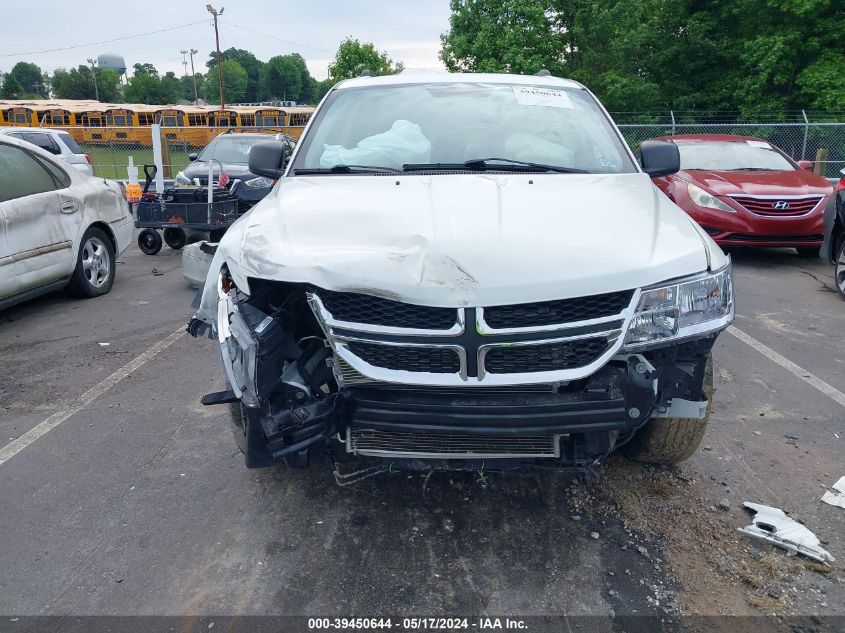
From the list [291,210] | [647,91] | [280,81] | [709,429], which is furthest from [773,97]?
[280,81]

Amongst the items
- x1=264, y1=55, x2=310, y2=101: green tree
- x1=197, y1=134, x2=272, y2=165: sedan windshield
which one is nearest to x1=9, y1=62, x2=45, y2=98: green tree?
x1=264, y1=55, x2=310, y2=101: green tree

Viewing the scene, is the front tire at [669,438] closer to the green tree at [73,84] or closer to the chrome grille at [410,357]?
the chrome grille at [410,357]

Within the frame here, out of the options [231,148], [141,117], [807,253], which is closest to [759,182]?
[807,253]

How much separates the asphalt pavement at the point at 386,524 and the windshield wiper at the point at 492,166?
5.02ft

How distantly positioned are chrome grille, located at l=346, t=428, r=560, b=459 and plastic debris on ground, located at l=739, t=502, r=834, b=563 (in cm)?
104

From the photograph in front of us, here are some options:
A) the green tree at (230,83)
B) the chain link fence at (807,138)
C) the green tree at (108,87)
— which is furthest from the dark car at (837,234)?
the green tree at (230,83)

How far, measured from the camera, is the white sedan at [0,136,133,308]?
6.16 meters

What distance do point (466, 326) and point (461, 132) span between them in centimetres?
179

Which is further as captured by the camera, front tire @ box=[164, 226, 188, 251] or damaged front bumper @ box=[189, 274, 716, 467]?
front tire @ box=[164, 226, 188, 251]

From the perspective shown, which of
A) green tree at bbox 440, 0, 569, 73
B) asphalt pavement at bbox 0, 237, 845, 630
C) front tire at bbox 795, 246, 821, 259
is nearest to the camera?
asphalt pavement at bbox 0, 237, 845, 630

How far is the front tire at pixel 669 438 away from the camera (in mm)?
3104

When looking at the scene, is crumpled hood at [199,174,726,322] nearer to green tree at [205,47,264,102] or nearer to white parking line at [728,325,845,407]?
white parking line at [728,325,845,407]

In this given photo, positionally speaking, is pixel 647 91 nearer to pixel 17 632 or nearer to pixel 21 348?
pixel 21 348

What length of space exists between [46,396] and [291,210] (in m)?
2.73
